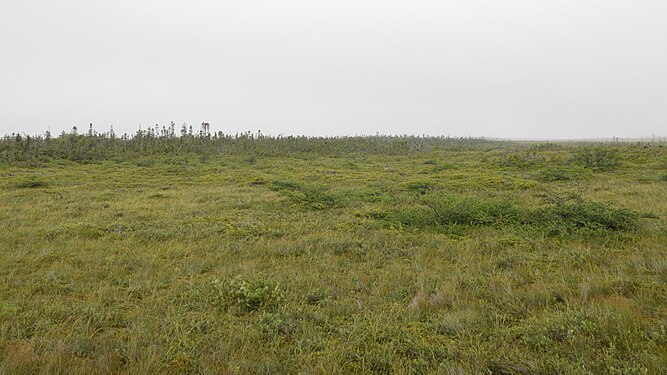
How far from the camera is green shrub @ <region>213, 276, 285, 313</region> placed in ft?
15.7

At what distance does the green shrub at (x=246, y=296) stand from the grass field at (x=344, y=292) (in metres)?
0.03

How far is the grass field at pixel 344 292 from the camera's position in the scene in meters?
3.31

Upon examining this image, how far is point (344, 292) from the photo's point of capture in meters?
5.28

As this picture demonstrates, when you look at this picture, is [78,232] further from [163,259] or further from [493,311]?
[493,311]

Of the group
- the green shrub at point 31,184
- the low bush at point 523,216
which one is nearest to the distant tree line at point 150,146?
the green shrub at point 31,184

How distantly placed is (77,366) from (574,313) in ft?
17.3

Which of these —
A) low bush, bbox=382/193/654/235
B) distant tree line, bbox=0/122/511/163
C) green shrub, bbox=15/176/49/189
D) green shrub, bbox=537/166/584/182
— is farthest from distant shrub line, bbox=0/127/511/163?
low bush, bbox=382/193/654/235

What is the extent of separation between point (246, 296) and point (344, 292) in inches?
59.7

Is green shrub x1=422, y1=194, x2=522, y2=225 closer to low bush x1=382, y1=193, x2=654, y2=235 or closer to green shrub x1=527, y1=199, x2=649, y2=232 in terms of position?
low bush x1=382, y1=193, x2=654, y2=235

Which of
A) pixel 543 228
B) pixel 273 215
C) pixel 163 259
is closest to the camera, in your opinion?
pixel 163 259

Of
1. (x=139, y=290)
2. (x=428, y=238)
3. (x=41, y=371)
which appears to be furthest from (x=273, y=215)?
(x=41, y=371)

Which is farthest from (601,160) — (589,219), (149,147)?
(149,147)

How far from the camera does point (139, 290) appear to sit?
18.2 feet

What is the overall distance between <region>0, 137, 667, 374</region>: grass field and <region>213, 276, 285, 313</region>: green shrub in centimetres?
3
